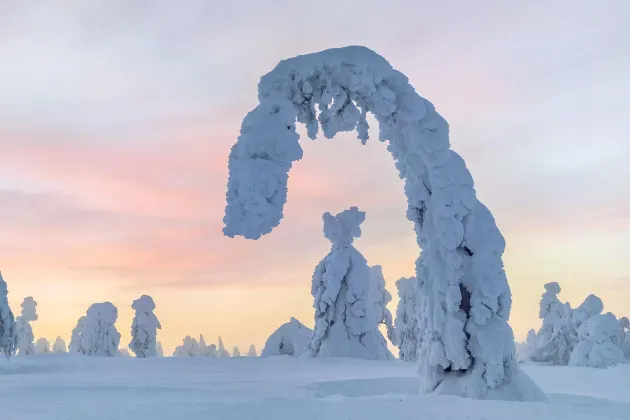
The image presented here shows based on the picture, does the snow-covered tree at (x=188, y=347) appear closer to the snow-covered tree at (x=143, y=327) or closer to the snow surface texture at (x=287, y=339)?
the snow-covered tree at (x=143, y=327)

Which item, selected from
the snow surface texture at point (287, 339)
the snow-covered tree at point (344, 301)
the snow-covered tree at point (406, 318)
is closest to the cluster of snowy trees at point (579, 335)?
the snow-covered tree at point (406, 318)

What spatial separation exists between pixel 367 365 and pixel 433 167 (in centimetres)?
1202

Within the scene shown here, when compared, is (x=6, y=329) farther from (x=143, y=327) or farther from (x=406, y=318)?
(x=406, y=318)

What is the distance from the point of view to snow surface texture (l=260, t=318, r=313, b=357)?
29328mm

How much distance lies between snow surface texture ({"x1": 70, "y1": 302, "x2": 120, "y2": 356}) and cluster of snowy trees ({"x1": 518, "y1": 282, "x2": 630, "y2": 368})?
27.7 metres

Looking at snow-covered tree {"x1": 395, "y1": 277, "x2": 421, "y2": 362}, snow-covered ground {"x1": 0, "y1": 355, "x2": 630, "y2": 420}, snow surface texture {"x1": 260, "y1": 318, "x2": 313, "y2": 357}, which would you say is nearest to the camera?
snow-covered ground {"x1": 0, "y1": 355, "x2": 630, "y2": 420}

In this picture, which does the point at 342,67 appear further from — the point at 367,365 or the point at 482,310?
the point at 367,365

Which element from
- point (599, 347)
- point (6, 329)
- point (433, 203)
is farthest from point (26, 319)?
point (433, 203)

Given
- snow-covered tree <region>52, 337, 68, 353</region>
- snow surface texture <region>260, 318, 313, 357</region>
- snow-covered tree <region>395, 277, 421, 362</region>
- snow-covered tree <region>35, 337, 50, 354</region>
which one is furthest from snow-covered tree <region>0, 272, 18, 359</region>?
snow-covered tree <region>52, 337, 68, 353</region>

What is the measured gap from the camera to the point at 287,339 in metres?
29.6

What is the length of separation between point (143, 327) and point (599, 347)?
29.0m

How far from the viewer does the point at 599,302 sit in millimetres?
35031

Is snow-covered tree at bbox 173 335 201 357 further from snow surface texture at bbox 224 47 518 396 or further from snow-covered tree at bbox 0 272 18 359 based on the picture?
snow surface texture at bbox 224 47 518 396

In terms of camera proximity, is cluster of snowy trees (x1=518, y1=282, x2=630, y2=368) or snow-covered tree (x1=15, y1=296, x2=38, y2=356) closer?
cluster of snowy trees (x1=518, y1=282, x2=630, y2=368)
